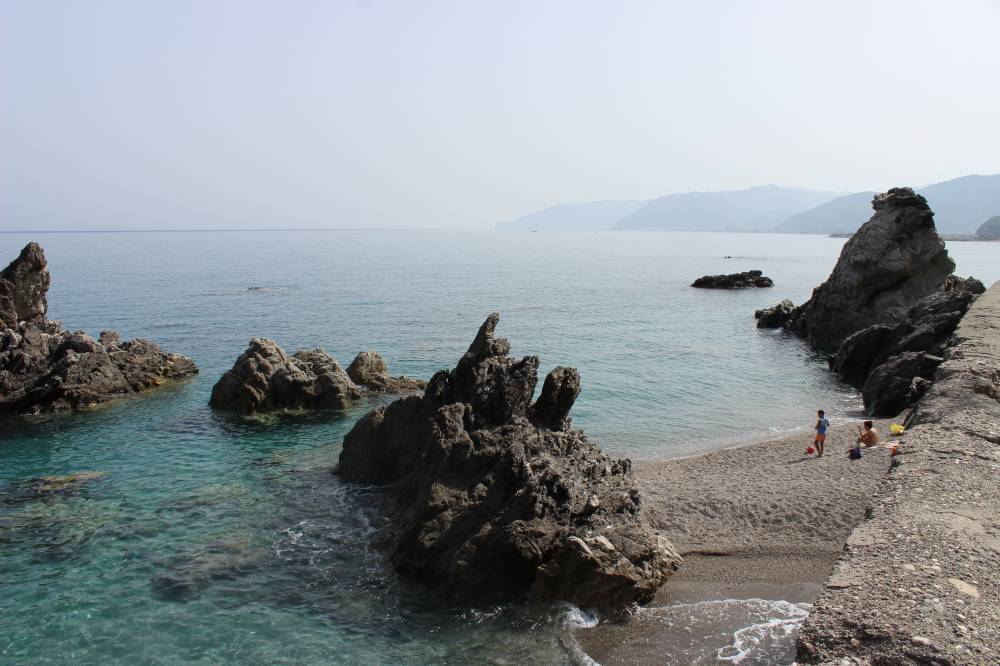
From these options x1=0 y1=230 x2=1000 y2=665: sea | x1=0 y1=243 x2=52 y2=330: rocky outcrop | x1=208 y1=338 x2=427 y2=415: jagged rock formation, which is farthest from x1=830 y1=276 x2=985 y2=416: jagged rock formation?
x1=0 y1=243 x2=52 y2=330: rocky outcrop

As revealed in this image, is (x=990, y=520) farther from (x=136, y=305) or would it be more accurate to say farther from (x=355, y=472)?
(x=136, y=305)

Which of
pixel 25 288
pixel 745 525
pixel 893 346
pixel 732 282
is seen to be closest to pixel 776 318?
pixel 893 346

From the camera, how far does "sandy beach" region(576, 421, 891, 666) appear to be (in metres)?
13.9

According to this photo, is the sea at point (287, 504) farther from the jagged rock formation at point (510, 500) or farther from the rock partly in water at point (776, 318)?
the rock partly in water at point (776, 318)

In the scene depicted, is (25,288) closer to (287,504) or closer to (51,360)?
(51,360)

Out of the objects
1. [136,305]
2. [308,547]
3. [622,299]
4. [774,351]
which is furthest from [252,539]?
[622,299]

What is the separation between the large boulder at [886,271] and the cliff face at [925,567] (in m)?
38.9

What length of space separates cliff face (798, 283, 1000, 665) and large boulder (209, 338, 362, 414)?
75.5ft

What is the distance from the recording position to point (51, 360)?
33.3 metres

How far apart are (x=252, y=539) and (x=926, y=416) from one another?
54.0 ft

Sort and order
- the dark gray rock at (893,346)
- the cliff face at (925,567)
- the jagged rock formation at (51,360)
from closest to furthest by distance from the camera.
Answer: the cliff face at (925,567), the dark gray rock at (893,346), the jagged rock formation at (51,360)

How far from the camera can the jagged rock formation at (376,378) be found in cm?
3450

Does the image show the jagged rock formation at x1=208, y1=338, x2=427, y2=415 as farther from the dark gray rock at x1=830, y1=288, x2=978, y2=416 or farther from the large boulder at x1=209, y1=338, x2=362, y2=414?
the dark gray rock at x1=830, y1=288, x2=978, y2=416


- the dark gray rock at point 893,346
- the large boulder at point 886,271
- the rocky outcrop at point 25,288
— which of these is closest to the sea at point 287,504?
the dark gray rock at point 893,346
